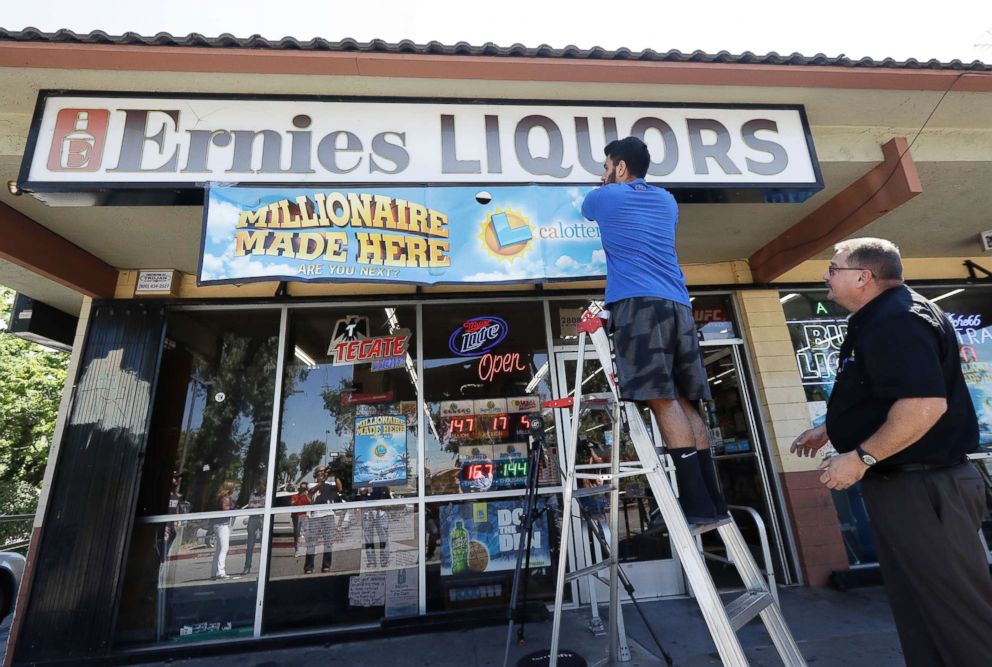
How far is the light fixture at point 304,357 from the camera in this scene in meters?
5.11

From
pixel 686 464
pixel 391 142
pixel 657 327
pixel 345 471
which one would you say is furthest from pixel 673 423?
Answer: pixel 345 471

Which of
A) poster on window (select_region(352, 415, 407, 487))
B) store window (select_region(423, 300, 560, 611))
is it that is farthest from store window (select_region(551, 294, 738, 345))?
poster on window (select_region(352, 415, 407, 487))

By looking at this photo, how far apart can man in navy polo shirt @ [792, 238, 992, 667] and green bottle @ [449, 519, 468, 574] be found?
345 centimetres

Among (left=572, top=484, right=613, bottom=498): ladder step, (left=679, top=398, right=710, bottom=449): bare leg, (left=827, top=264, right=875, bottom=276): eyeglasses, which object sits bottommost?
(left=572, top=484, right=613, bottom=498): ladder step

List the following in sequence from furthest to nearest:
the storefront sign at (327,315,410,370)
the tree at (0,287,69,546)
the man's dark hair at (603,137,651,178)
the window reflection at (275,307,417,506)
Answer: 1. the tree at (0,287,69,546)
2. the storefront sign at (327,315,410,370)
3. the window reflection at (275,307,417,506)
4. the man's dark hair at (603,137,651,178)

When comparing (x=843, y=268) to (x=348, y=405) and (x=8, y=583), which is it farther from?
(x=8, y=583)

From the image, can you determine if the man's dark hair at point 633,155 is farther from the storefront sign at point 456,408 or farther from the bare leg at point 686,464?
the storefront sign at point 456,408

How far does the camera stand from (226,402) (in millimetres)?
5000

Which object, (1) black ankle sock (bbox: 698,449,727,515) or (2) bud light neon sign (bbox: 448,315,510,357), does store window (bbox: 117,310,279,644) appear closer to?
(2) bud light neon sign (bbox: 448,315,510,357)

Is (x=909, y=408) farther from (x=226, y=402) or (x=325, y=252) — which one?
(x=226, y=402)

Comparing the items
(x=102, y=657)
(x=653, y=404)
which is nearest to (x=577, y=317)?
(x=653, y=404)

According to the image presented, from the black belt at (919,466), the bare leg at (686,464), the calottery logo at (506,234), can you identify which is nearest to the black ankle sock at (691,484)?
the bare leg at (686,464)

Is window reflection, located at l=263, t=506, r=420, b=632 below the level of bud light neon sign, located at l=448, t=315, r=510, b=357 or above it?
below

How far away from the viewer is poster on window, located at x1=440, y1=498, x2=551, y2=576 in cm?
467
